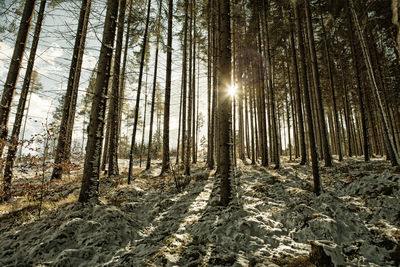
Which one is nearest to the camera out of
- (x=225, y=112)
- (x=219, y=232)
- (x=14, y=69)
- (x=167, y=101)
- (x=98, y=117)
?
(x=219, y=232)

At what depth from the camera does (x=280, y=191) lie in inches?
243

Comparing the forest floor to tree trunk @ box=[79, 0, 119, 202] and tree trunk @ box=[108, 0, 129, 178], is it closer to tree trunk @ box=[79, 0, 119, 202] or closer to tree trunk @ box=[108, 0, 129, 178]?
tree trunk @ box=[79, 0, 119, 202]

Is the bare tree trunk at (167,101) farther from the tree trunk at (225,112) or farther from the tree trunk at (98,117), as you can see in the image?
the tree trunk at (225,112)

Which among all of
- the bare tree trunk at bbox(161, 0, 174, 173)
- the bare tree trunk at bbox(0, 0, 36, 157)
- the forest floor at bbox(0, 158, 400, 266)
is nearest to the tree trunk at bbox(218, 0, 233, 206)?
the forest floor at bbox(0, 158, 400, 266)

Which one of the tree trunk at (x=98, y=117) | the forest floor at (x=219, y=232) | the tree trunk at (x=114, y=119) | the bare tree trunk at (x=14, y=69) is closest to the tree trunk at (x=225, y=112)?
the forest floor at (x=219, y=232)

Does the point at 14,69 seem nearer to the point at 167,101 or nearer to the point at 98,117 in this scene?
the point at 98,117

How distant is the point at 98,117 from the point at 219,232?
13.1ft

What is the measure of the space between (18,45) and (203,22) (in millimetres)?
10304

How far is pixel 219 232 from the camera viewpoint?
12.1 feet

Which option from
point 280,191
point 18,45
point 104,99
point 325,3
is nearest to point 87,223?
point 104,99

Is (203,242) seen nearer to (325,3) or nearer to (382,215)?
(382,215)

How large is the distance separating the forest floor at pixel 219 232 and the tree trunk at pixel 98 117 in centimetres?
49

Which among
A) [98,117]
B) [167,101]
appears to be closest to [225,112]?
[98,117]

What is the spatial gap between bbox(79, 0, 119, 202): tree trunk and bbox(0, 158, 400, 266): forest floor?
49cm
